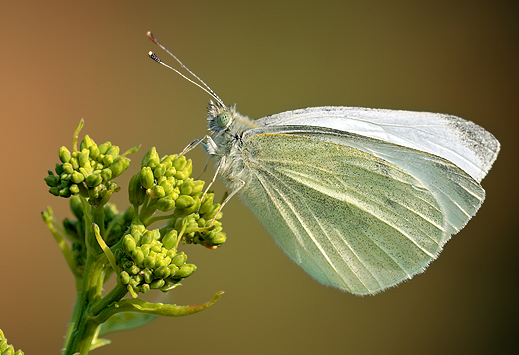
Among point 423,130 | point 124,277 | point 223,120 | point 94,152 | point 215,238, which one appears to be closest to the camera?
point 124,277

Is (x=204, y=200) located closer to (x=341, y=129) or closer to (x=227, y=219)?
(x=341, y=129)

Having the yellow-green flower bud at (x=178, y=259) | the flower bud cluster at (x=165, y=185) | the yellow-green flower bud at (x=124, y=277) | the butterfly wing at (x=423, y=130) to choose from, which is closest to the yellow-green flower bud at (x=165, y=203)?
the flower bud cluster at (x=165, y=185)

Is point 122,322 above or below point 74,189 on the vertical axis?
below

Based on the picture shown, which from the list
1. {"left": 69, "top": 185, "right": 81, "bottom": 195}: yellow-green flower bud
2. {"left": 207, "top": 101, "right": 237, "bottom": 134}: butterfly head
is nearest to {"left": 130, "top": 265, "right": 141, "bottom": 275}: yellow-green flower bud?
{"left": 69, "top": 185, "right": 81, "bottom": 195}: yellow-green flower bud

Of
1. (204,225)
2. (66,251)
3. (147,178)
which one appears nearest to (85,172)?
(147,178)

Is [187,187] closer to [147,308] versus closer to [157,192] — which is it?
[157,192]

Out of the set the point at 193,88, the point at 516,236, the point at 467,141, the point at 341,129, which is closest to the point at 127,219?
the point at 341,129

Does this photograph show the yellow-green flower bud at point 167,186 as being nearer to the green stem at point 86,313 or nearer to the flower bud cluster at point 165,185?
the flower bud cluster at point 165,185
